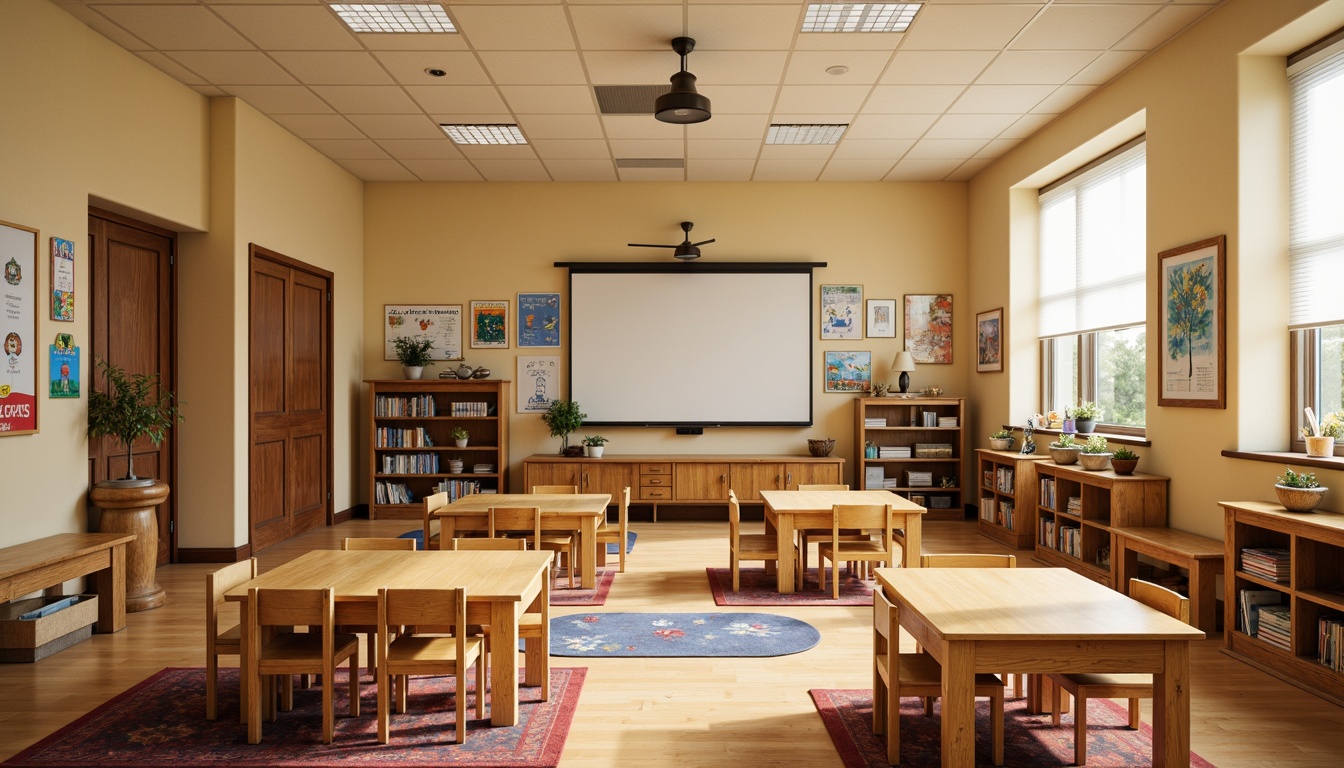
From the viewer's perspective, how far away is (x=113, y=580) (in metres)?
4.87

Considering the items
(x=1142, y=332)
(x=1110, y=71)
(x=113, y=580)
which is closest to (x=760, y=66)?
(x=1110, y=71)

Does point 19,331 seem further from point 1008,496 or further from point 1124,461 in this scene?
point 1008,496

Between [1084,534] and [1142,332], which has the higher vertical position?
[1142,332]

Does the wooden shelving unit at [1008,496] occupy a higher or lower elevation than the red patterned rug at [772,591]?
higher

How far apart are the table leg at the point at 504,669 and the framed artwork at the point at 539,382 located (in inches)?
243

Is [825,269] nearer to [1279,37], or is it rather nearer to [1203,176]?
[1203,176]

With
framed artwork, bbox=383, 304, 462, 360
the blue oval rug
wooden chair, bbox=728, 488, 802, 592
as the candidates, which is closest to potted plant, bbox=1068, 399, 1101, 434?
wooden chair, bbox=728, 488, 802, 592

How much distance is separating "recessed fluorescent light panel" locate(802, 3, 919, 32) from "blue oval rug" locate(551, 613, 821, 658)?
384 cm

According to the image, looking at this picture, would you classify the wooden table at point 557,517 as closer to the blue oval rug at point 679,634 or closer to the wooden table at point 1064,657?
the blue oval rug at point 679,634

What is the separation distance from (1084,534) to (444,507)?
478 cm

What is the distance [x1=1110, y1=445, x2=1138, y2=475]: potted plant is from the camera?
5.82 meters

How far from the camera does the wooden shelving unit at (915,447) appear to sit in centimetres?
902

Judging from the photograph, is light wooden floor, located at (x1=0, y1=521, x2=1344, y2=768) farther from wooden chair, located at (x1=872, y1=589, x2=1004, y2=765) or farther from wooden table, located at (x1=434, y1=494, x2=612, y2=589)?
wooden table, located at (x1=434, y1=494, x2=612, y2=589)

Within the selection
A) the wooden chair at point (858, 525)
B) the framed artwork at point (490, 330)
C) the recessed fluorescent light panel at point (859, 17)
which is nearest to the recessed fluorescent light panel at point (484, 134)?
the framed artwork at point (490, 330)
